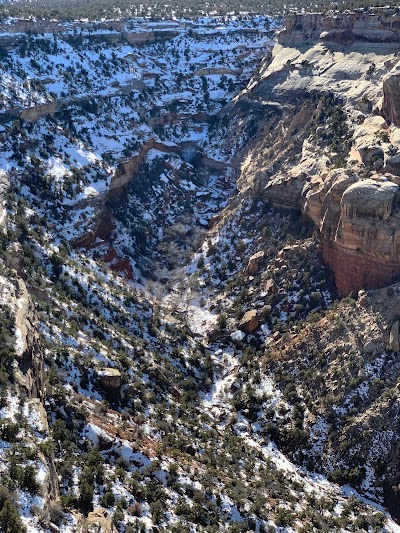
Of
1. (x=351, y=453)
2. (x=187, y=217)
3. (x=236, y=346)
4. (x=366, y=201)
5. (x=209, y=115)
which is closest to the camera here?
(x=351, y=453)

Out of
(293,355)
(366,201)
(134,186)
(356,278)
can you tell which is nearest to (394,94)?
(366,201)

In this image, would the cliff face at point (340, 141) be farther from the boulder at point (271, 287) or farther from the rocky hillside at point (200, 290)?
the boulder at point (271, 287)

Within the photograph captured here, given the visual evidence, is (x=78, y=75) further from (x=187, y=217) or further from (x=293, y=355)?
(x=293, y=355)

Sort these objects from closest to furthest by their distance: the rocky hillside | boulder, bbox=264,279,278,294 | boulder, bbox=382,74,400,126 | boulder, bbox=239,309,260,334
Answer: the rocky hillside < boulder, bbox=239,309,260,334 < boulder, bbox=382,74,400,126 < boulder, bbox=264,279,278,294

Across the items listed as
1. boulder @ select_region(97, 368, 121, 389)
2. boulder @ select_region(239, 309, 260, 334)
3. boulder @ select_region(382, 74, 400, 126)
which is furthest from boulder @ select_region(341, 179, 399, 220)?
boulder @ select_region(97, 368, 121, 389)

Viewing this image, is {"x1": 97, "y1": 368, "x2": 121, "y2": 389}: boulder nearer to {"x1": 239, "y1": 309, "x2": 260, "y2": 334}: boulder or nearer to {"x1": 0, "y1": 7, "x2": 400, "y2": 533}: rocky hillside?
{"x1": 0, "y1": 7, "x2": 400, "y2": 533}: rocky hillside

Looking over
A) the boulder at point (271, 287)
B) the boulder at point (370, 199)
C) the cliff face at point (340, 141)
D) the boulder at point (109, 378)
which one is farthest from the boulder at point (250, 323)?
the boulder at point (109, 378)
